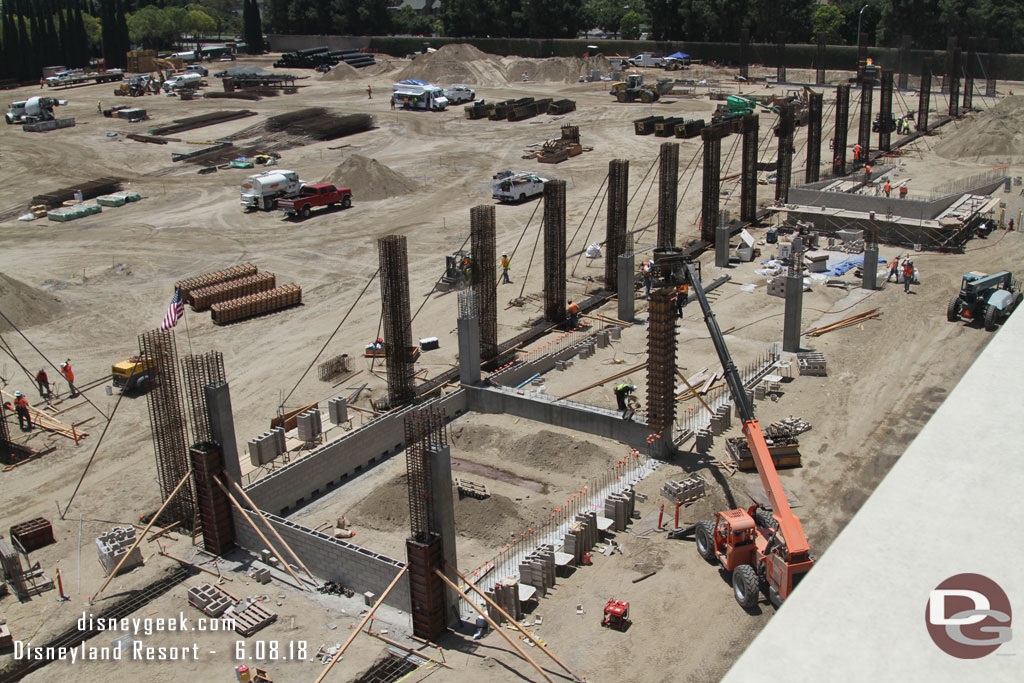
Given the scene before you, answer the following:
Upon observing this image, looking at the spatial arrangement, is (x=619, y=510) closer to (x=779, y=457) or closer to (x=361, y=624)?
(x=779, y=457)

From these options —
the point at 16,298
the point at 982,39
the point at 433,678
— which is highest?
the point at 982,39

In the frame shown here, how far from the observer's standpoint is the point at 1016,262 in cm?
3966

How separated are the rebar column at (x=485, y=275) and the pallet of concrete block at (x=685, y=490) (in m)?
9.25

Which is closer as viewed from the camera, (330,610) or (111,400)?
(330,610)

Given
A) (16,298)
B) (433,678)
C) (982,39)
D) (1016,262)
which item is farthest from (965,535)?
(982,39)

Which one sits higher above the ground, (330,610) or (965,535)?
(965,535)

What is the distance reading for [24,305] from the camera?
35.9 metres

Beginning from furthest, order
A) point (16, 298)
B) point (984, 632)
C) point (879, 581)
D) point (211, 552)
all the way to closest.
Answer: point (16, 298) → point (211, 552) → point (879, 581) → point (984, 632)

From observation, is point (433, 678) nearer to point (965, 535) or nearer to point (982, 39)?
point (965, 535)

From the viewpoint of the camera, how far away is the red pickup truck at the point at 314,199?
49062mm

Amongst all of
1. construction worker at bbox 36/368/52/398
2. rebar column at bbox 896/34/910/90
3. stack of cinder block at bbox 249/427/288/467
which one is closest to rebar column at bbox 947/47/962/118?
rebar column at bbox 896/34/910/90

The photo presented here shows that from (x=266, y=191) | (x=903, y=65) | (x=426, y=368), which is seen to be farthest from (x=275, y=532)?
(x=903, y=65)

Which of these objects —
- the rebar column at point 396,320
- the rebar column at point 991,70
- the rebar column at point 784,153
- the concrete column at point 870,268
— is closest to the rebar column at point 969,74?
the rebar column at point 991,70

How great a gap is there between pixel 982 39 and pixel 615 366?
214 feet
